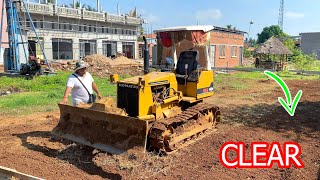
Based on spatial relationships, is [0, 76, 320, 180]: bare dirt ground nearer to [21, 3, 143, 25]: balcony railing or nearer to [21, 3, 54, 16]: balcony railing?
[21, 3, 54, 16]: balcony railing

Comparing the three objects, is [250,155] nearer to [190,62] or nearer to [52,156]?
[190,62]

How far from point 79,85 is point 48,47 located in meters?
29.8

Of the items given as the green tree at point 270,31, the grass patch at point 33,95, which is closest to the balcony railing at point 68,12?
the grass patch at point 33,95

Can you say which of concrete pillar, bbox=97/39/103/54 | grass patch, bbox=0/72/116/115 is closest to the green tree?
concrete pillar, bbox=97/39/103/54

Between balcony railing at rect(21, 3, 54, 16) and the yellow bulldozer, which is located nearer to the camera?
the yellow bulldozer

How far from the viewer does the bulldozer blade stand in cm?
580

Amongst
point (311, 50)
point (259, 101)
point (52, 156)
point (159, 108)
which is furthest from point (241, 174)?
point (311, 50)

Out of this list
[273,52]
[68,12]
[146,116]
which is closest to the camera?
[146,116]

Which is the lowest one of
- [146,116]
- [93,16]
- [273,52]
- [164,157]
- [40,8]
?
[164,157]

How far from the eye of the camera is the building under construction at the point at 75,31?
109 feet

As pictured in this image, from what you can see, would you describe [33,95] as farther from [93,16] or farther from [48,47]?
[93,16]

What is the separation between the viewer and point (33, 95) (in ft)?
46.3

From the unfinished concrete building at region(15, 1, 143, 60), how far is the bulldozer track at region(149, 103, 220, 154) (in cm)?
2391

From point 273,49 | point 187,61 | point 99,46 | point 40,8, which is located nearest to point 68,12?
point 40,8
